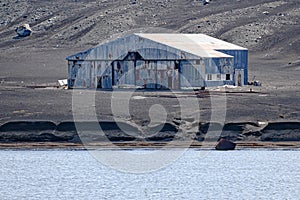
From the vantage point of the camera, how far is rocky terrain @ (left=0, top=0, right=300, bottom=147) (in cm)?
5923

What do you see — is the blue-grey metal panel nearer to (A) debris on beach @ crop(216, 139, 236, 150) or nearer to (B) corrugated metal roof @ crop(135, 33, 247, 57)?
(B) corrugated metal roof @ crop(135, 33, 247, 57)

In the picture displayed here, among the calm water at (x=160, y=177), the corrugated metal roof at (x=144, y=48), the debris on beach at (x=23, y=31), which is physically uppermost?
the debris on beach at (x=23, y=31)

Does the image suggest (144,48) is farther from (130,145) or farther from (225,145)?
(225,145)

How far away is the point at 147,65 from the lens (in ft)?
239

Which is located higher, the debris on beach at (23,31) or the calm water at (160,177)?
the debris on beach at (23,31)

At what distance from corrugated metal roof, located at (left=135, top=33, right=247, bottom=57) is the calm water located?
1999 cm

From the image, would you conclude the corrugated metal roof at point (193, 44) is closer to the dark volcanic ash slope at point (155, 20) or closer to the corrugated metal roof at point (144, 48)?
the corrugated metal roof at point (144, 48)

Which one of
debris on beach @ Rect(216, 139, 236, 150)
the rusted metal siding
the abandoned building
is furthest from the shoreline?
the rusted metal siding

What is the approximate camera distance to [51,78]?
273ft

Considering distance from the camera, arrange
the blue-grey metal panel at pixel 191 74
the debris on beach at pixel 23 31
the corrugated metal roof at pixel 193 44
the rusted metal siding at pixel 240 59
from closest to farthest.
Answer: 1. the blue-grey metal panel at pixel 191 74
2. the corrugated metal roof at pixel 193 44
3. the rusted metal siding at pixel 240 59
4. the debris on beach at pixel 23 31

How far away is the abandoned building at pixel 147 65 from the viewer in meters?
72.4

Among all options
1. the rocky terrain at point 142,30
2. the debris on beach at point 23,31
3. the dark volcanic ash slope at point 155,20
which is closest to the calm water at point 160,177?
the rocky terrain at point 142,30

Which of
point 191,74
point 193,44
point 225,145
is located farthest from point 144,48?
point 225,145

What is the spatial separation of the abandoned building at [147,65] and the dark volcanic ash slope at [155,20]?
2390cm
